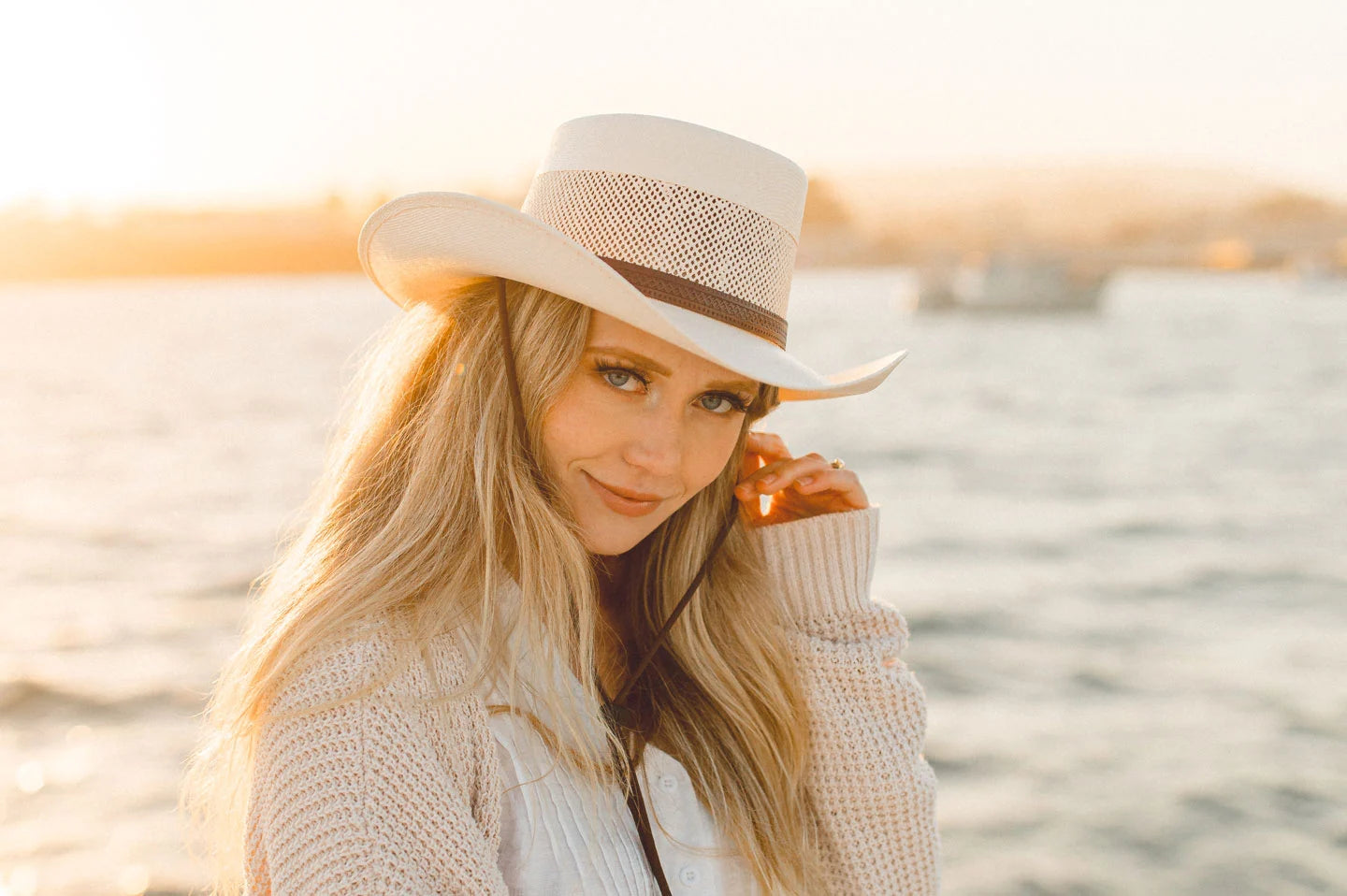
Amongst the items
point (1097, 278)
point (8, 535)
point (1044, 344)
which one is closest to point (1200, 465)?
point (8, 535)

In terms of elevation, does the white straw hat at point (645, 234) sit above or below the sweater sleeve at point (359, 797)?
above

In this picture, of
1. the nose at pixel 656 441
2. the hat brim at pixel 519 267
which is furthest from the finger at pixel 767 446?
the nose at pixel 656 441

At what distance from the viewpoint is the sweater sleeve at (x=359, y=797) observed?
1407mm

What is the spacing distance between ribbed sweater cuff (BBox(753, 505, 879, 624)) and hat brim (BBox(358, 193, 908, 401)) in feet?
1.19

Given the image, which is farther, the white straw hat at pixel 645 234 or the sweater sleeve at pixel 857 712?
the sweater sleeve at pixel 857 712

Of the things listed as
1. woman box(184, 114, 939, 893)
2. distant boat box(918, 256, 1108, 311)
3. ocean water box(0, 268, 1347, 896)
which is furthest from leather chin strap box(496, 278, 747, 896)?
distant boat box(918, 256, 1108, 311)

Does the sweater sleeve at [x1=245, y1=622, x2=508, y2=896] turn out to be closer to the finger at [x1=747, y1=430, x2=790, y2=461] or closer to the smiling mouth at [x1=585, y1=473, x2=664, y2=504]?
the smiling mouth at [x1=585, y1=473, x2=664, y2=504]

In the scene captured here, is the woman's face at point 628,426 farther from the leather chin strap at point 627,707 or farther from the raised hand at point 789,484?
the raised hand at point 789,484

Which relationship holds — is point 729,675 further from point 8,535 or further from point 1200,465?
point 1200,465

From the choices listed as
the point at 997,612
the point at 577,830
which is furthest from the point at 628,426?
the point at 997,612

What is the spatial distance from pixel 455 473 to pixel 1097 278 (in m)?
56.2

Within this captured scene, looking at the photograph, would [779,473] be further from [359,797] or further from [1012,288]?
[1012,288]

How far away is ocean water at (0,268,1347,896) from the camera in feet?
17.4

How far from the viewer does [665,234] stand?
5.45 feet
